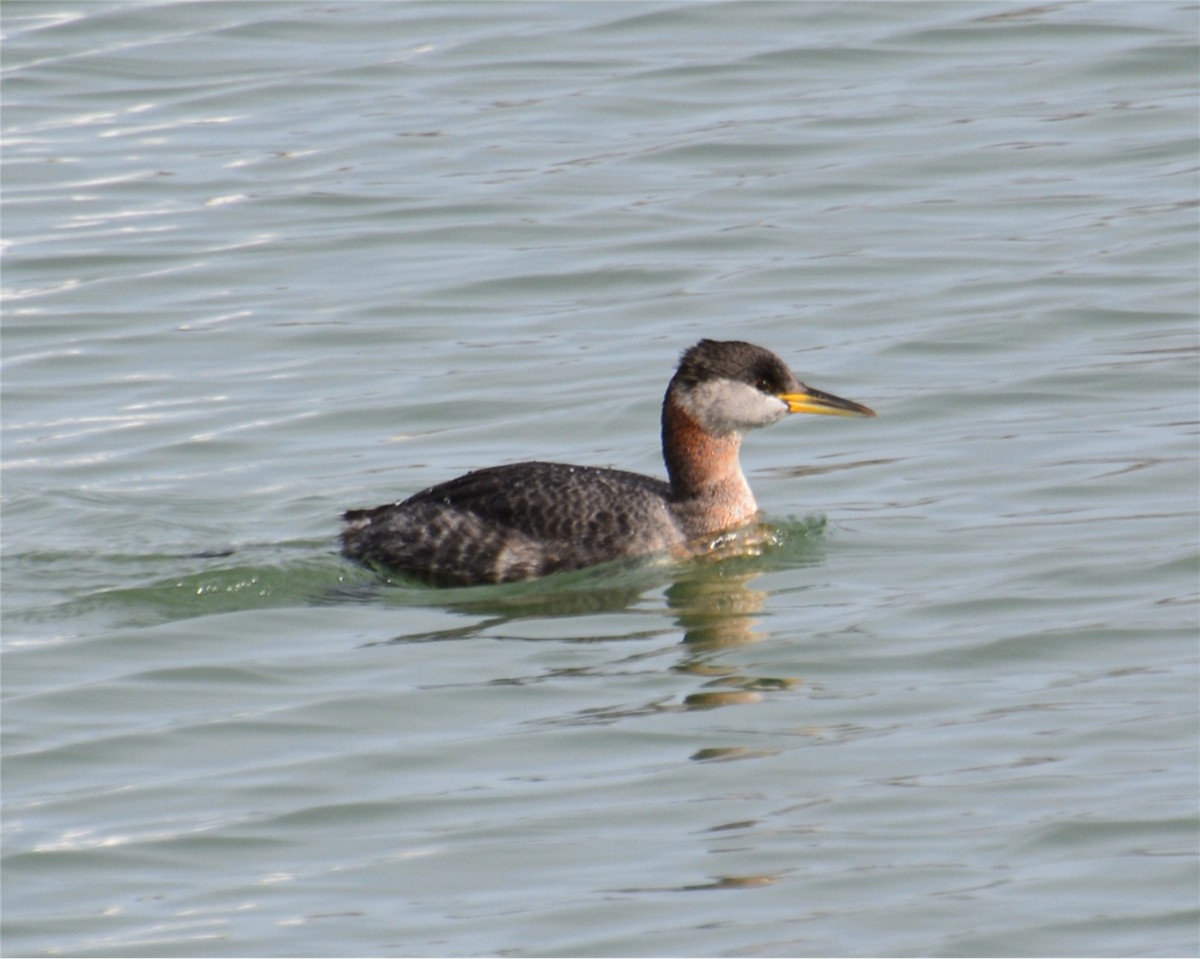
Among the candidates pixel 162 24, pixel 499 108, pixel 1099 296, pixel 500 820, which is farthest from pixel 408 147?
pixel 500 820

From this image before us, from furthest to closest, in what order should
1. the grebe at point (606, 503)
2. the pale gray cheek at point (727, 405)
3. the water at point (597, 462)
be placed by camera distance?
the pale gray cheek at point (727, 405)
the grebe at point (606, 503)
the water at point (597, 462)

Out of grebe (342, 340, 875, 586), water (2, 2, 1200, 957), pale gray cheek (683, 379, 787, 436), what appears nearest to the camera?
water (2, 2, 1200, 957)

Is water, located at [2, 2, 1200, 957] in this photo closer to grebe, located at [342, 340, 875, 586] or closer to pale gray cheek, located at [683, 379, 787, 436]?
grebe, located at [342, 340, 875, 586]

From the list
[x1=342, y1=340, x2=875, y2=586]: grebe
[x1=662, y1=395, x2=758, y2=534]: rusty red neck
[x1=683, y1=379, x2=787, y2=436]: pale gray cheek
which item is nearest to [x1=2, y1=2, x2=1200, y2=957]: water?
[x1=342, y1=340, x2=875, y2=586]: grebe

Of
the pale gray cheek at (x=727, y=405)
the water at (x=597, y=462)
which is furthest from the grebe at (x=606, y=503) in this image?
the water at (x=597, y=462)

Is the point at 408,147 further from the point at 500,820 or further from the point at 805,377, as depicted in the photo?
the point at 500,820

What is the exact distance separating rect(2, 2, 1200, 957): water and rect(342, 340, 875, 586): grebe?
214 millimetres

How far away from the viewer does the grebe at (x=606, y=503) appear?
1165 centimetres

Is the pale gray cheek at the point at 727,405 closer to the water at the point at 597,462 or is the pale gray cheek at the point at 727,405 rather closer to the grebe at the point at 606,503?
the grebe at the point at 606,503

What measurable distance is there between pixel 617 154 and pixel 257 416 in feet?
19.1

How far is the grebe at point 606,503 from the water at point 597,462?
0.21 metres

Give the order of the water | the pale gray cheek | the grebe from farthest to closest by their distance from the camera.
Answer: the pale gray cheek, the grebe, the water

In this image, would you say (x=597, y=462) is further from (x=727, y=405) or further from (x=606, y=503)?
(x=606, y=503)

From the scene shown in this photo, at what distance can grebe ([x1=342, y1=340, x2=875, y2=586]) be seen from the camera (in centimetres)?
1165
